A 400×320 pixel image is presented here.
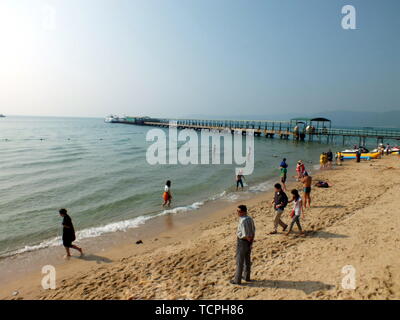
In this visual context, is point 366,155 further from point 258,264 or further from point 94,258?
point 94,258

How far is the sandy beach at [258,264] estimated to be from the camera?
16.1ft

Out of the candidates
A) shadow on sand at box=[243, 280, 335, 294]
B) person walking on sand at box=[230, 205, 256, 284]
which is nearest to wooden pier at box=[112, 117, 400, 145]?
shadow on sand at box=[243, 280, 335, 294]

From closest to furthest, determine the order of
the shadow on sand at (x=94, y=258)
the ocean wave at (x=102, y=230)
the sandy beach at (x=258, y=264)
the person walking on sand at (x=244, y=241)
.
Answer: the person walking on sand at (x=244, y=241) → the sandy beach at (x=258, y=264) → the shadow on sand at (x=94, y=258) → the ocean wave at (x=102, y=230)

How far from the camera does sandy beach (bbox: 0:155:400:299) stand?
193 inches

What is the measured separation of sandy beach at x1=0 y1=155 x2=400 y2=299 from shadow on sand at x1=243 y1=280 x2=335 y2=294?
0.02 m

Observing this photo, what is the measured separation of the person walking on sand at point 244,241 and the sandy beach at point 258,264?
24 cm

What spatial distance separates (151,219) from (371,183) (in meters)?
12.7

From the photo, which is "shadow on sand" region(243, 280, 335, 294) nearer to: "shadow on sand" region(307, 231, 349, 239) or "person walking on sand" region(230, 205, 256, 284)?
"person walking on sand" region(230, 205, 256, 284)

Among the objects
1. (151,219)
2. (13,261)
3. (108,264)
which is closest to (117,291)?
(108,264)

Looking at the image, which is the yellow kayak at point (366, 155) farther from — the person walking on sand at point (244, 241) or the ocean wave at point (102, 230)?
the person walking on sand at point (244, 241)

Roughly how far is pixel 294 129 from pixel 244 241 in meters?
51.9

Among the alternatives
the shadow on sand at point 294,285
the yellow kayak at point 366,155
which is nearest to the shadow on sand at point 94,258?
the shadow on sand at point 294,285

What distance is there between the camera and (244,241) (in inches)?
190
